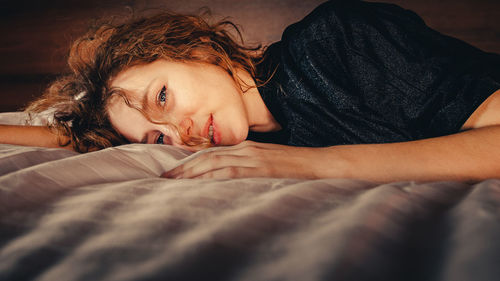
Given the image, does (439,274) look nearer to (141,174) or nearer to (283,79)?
(141,174)

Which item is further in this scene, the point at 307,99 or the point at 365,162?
the point at 307,99

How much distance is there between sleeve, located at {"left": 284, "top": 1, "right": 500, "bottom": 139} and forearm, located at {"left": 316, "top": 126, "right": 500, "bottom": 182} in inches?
6.0

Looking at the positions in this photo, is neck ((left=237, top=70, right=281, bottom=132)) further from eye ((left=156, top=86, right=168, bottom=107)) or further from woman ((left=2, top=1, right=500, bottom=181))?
eye ((left=156, top=86, right=168, bottom=107))

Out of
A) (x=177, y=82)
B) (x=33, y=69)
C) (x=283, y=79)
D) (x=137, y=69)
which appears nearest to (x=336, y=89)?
(x=283, y=79)

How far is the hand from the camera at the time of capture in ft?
1.36

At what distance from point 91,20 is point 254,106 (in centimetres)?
102

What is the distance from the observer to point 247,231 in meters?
0.19

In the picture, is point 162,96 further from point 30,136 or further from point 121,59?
point 30,136

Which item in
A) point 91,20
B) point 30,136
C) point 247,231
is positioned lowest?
point 30,136

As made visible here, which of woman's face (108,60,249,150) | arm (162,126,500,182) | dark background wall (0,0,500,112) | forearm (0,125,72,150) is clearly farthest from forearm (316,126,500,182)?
dark background wall (0,0,500,112)

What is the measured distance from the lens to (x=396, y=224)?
0.62ft

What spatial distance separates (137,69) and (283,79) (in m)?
0.40

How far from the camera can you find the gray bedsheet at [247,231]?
5.8 inches

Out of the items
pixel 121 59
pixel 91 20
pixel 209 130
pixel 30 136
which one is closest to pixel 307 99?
pixel 209 130
